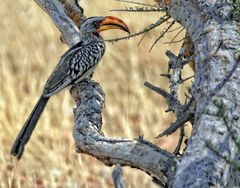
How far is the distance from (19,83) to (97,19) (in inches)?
135

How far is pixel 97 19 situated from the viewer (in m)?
4.23

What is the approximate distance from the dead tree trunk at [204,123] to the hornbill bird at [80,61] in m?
1.18

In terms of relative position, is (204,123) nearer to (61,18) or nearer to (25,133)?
(61,18)

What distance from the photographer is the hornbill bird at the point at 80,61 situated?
153 inches

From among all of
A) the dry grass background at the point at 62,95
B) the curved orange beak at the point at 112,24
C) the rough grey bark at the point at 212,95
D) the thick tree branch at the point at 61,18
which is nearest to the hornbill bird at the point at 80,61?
the curved orange beak at the point at 112,24

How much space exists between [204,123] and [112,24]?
6.91 feet

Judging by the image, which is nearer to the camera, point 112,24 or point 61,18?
point 61,18

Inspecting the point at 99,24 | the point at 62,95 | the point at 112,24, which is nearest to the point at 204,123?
the point at 112,24

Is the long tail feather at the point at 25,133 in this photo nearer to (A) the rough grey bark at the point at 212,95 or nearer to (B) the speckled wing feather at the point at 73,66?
(B) the speckled wing feather at the point at 73,66

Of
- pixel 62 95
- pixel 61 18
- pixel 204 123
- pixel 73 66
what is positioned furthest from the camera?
pixel 62 95

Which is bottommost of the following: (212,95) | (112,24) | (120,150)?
(120,150)

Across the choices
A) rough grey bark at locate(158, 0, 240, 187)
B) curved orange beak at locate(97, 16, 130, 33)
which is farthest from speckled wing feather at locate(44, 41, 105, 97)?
rough grey bark at locate(158, 0, 240, 187)

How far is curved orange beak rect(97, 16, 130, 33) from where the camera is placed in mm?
3727

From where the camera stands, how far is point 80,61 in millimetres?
4203
